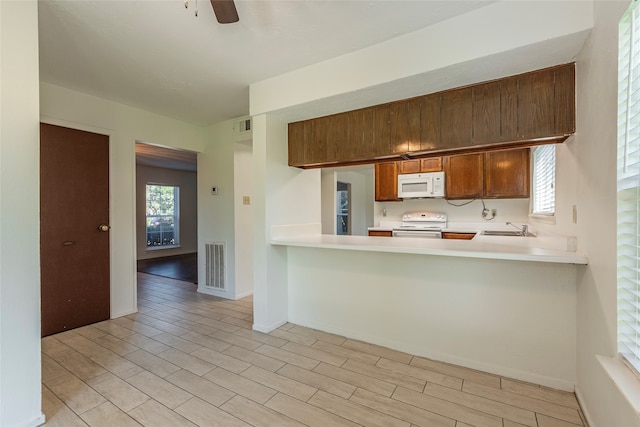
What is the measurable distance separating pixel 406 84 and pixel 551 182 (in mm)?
1803

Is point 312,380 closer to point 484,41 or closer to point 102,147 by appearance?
point 484,41

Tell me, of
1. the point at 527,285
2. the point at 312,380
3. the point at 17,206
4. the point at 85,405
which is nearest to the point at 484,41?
the point at 527,285

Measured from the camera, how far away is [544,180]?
300 centimetres

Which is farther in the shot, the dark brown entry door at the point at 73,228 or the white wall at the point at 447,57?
the dark brown entry door at the point at 73,228

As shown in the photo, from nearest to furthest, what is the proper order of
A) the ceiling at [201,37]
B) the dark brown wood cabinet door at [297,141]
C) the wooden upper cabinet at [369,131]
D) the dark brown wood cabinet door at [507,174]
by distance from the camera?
the ceiling at [201,37] < the wooden upper cabinet at [369,131] < the dark brown wood cabinet door at [297,141] < the dark brown wood cabinet door at [507,174]

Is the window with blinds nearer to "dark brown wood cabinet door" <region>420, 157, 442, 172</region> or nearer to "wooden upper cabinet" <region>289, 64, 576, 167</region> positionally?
"wooden upper cabinet" <region>289, 64, 576, 167</region>

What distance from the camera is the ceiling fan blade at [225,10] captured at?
140 centimetres

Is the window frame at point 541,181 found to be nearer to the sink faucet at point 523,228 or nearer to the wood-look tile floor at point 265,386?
the sink faucet at point 523,228

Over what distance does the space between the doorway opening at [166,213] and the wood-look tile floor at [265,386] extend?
386 cm

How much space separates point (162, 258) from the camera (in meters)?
7.50

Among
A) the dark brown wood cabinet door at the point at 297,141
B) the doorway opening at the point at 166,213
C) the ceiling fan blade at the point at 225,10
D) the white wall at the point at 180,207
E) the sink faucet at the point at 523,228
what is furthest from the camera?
the white wall at the point at 180,207

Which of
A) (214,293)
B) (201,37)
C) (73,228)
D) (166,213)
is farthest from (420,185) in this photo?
(166,213)

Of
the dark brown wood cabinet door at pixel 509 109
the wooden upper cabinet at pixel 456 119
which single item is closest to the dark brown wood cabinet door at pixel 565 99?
the dark brown wood cabinet door at pixel 509 109

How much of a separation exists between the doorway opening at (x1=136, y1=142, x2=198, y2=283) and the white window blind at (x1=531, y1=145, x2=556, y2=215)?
606 centimetres
